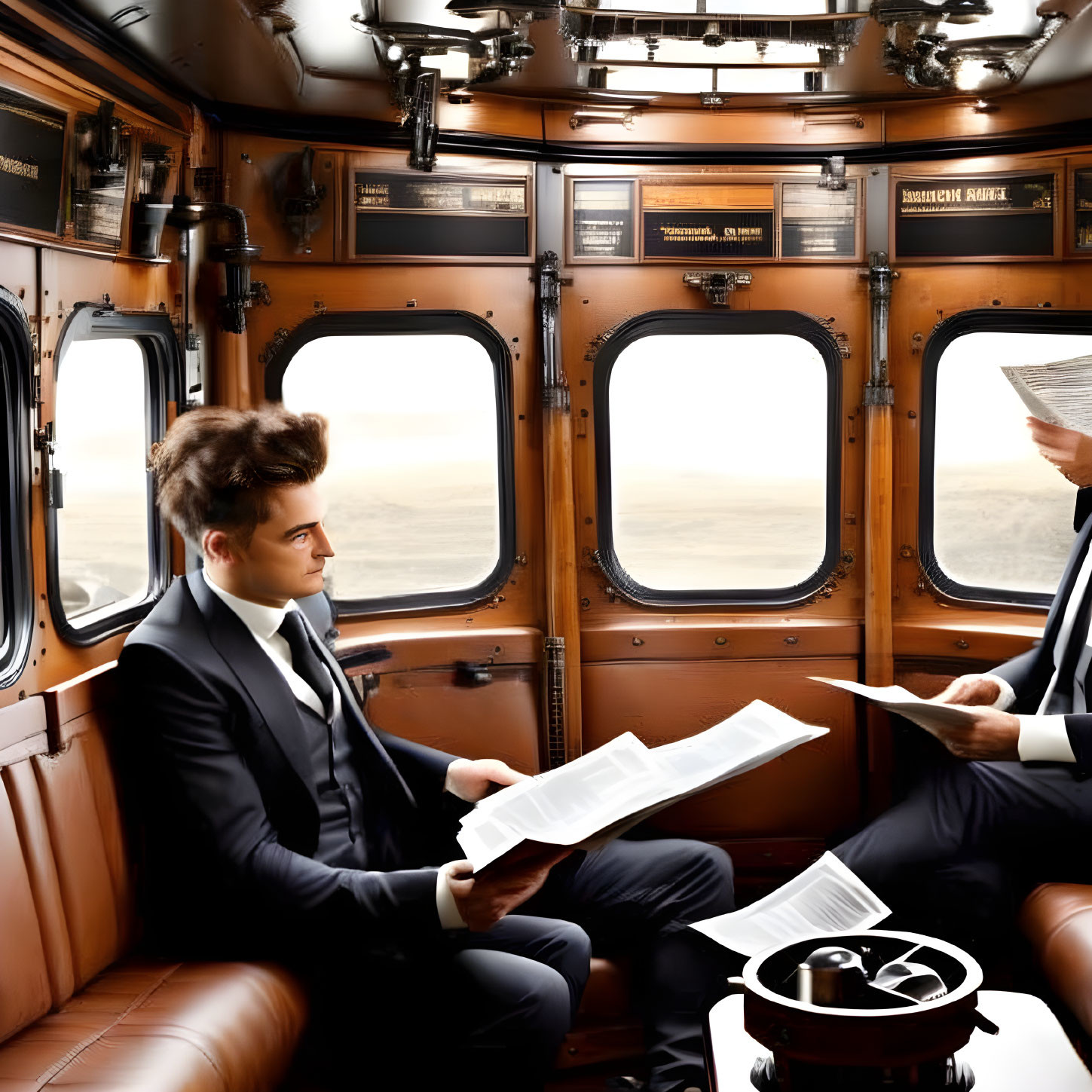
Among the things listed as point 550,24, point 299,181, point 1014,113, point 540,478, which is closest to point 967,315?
point 1014,113

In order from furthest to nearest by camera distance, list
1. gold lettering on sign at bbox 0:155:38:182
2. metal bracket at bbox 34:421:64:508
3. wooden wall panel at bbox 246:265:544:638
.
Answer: wooden wall panel at bbox 246:265:544:638 → metal bracket at bbox 34:421:64:508 → gold lettering on sign at bbox 0:155:38:182

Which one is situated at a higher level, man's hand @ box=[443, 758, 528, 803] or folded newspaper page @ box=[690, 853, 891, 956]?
man's hand @ box=[443, 758, 528, 803]

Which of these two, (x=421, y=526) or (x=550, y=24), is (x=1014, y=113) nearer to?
(x=550, y=24)

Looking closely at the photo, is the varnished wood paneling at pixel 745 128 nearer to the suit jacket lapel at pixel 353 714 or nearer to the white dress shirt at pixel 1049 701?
the white dress shirt at pixel 1049 701

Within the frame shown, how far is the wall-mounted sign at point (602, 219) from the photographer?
14.7 ft

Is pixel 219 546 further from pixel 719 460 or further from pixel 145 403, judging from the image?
pixel 719 460

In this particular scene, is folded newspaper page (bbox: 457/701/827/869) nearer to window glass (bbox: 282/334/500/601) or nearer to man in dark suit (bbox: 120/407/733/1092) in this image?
man in dark suit (bbox: 120/407/733/1092)

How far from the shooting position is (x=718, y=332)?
15.1 ft

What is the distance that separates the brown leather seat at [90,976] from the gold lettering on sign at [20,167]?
1.15 meters

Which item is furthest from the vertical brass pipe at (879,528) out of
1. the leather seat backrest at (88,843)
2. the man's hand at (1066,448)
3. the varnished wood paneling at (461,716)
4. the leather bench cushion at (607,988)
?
the leather seat backrest at (88,843)

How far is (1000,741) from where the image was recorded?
3439mm

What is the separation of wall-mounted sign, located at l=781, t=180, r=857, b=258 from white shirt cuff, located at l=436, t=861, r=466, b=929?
270 centimetres

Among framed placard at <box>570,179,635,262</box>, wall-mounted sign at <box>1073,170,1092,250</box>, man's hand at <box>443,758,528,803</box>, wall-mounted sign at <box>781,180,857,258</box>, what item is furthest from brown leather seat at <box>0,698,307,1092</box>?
wall-mounted sign at <box>1073,170,1092,250</box>

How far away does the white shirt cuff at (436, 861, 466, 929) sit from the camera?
105 inches
